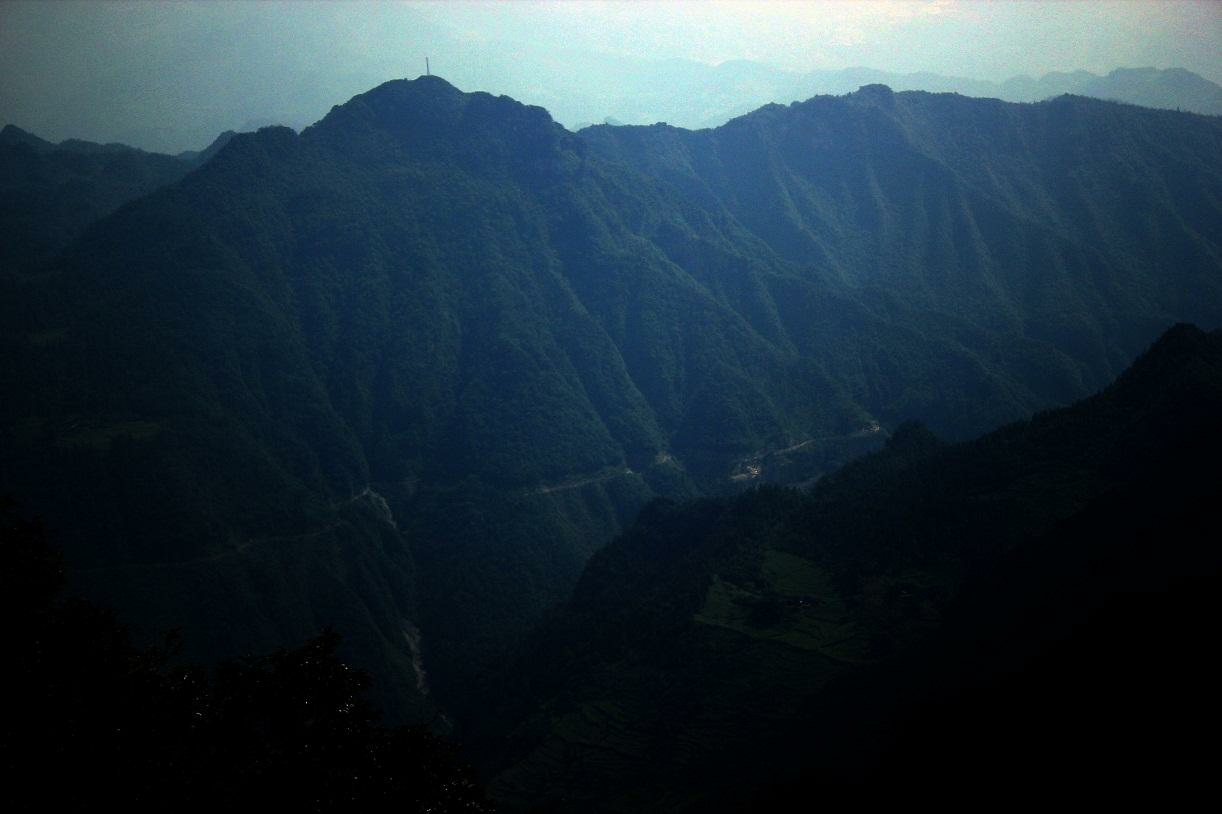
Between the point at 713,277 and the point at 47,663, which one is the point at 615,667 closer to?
the point at 47,663

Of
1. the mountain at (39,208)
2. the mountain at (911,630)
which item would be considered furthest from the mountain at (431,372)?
the mountain at (911,630)

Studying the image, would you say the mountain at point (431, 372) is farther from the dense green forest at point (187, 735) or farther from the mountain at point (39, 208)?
the dense green forest at point (187, 735)

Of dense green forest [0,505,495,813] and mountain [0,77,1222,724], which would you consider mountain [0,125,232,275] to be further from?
dense green forest [0,505,495,813]

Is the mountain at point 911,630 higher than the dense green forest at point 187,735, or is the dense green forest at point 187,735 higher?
the dense green forest at point 187,735

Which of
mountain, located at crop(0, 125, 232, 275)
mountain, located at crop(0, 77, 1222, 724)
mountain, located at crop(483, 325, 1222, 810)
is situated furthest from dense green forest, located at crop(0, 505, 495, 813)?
mountain, located at crop(0, 125, 232, 275)

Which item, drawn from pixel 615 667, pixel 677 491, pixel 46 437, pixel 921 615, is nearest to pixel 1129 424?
pixel 921 615

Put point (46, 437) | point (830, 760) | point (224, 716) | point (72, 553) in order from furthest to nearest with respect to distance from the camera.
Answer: point (46, 437), point (72, 553), point (830, 760), point (224, 716)

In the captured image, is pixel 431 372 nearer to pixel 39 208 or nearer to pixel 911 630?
pixel 39 208
